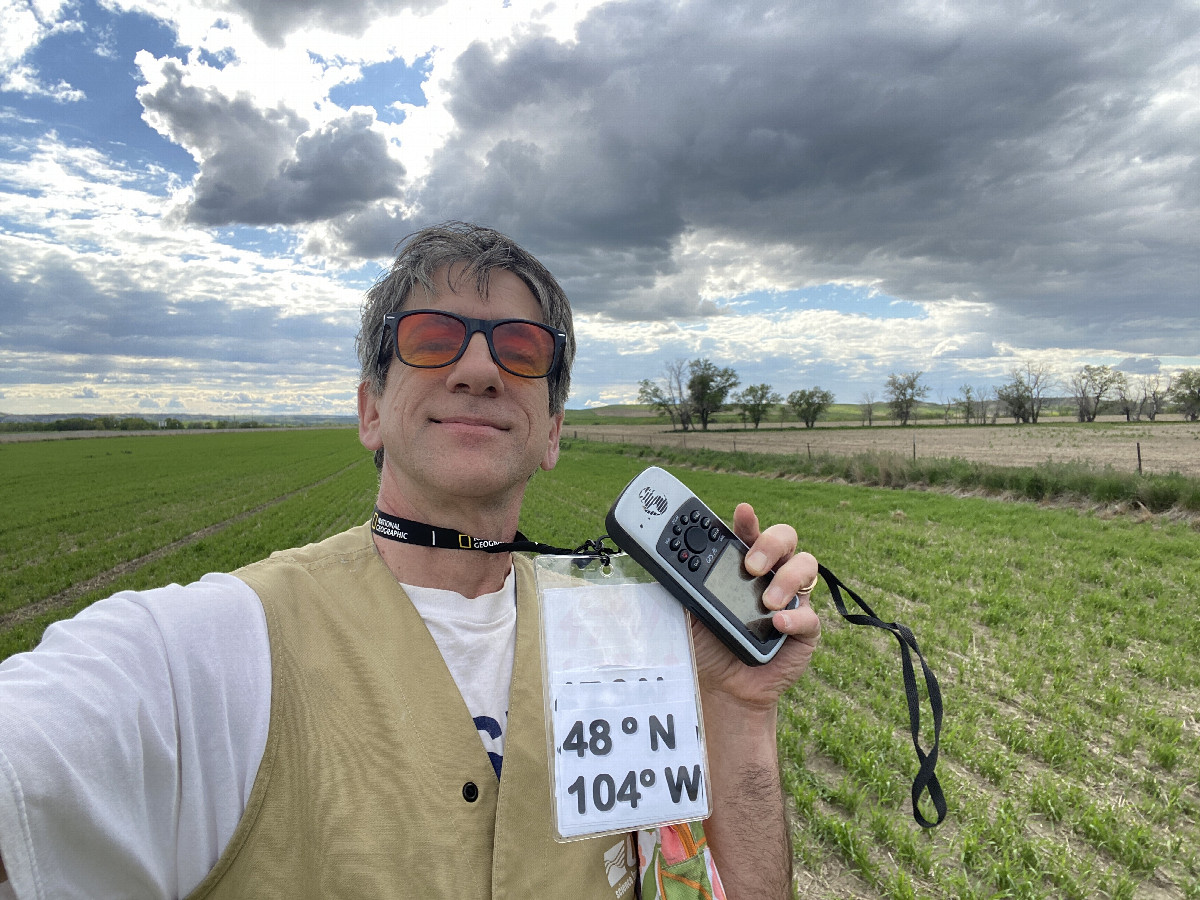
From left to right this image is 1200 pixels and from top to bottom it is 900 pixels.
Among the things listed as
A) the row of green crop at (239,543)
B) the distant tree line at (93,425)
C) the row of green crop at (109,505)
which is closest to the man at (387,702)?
the row of green crop at (239,543)

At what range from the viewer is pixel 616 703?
120 cm

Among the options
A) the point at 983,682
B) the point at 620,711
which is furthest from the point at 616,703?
the point at 983,682

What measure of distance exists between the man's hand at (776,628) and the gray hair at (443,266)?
84 centimetres

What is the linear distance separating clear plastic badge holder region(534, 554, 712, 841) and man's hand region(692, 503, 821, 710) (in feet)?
0.58

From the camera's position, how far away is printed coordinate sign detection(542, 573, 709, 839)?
1.15 meters

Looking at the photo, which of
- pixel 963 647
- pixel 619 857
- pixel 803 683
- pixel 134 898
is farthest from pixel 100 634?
pixel 963 647

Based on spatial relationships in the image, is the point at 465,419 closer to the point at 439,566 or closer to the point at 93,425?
the point at 439,566

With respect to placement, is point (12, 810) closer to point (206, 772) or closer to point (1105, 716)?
point (206, 772)

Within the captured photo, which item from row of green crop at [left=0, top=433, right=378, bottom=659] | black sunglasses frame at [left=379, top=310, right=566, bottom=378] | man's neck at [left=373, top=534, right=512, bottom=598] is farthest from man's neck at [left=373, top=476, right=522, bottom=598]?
row of green crop at [left=0, top=433, right=378, bottom=659]

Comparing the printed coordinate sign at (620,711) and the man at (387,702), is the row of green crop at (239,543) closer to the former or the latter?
the man at (387,702)

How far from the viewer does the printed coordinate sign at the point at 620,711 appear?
45.3 inches

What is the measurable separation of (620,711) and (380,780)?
1.53 feet

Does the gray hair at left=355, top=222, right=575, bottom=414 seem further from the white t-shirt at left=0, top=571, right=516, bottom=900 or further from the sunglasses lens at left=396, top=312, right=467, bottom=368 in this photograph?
the white t-shirt at left=0, top=571, right=516, bottom=900

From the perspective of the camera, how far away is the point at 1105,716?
5.02 meters
